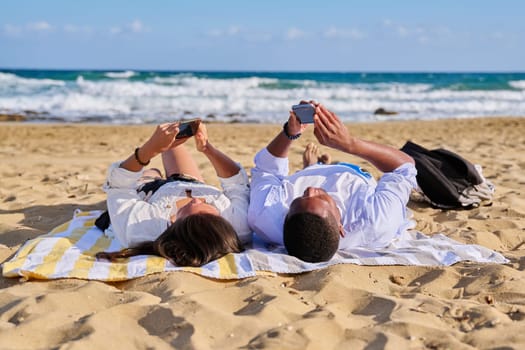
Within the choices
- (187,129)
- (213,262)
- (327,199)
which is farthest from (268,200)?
(187,129)

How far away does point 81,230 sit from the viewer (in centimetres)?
450

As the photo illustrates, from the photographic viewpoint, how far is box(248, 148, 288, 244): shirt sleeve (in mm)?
4008

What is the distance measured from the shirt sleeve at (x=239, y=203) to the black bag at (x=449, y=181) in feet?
5.52

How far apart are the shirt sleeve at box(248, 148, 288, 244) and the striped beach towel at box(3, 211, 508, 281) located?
0.43 feet

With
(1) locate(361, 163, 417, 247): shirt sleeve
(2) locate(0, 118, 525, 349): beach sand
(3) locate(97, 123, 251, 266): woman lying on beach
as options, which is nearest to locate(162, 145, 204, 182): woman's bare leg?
(3) locate(97, 123, 251, 266): woman lying on beach

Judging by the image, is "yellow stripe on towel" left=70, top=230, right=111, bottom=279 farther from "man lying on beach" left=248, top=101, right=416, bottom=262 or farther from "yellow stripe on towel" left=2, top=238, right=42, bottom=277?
"man lying on beach" left=248, top=101, right=416, bottom=262

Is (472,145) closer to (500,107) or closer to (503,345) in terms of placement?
(503,345)

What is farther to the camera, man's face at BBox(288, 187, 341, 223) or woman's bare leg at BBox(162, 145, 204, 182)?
woman's bare leg at BBox(162, 145, 204, 182)

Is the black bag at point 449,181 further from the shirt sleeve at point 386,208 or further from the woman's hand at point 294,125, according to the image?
the woman's hand at point 294,125

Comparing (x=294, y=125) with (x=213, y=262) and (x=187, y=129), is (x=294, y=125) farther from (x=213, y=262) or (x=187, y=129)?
(x=213, y=262)

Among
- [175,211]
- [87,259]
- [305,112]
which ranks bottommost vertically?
[87,259]

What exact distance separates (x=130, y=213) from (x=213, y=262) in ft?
2.12

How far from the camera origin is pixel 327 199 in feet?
12.4

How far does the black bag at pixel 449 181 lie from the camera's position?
534 cm
